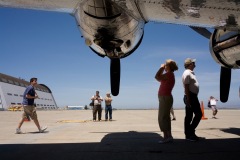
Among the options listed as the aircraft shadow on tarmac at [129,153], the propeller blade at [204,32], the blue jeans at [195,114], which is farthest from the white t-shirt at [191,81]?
the propeller blade at [204,32]

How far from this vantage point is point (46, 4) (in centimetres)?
423

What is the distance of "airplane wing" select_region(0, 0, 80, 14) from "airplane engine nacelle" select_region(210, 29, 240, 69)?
13.8ft

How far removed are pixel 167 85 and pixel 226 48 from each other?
2.05 meters

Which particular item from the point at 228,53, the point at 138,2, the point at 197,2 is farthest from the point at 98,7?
the point at 228,53

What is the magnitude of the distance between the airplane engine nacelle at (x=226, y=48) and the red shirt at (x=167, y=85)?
5.91 ft

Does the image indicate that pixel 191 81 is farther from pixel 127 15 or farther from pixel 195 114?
pixel 127 15

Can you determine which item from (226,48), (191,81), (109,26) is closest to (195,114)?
(191,81)

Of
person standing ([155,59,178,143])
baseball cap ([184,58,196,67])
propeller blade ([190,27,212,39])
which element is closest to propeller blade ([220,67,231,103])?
propeller blade ([190,27,212,39])

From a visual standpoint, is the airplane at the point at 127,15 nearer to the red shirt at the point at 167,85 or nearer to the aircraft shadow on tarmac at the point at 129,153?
the red shirt at the point at 167,85

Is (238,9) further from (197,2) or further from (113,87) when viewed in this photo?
(113,87)

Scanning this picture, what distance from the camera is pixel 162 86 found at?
240 inches

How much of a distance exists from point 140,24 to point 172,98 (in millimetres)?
2226

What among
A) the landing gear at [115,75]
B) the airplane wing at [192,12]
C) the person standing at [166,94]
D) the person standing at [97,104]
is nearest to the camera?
the airplane wing at [192,12]

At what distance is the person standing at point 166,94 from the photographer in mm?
5824
